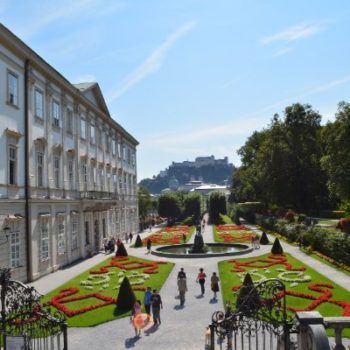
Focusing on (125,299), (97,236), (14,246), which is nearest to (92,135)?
(97,236)

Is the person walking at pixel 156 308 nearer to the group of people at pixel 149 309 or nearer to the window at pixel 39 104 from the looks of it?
the group of people at pixel 149 309

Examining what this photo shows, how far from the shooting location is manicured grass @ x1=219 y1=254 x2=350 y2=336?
19.7m

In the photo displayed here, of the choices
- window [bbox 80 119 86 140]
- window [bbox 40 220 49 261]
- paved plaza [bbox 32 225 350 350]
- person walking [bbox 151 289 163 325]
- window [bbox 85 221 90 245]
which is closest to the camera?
paved plaza [bbox 32 225 350 350]

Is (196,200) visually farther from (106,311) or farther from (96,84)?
(106,311)

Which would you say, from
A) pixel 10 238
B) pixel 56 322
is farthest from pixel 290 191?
pixel 56 322

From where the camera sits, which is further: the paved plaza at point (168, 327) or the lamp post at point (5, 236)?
the lamp post at point (5, 236)

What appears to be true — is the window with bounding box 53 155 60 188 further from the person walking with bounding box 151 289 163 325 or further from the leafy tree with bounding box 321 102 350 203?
the leafy tree with bounding box 321 102 350 203

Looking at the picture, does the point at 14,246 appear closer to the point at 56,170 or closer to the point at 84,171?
the point at 56,170

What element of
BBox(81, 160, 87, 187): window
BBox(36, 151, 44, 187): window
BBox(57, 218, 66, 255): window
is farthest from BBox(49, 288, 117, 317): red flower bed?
BBox(81, 160, 87, 187): window

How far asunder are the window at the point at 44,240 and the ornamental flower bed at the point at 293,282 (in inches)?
481

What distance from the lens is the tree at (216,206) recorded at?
8656 centimetres

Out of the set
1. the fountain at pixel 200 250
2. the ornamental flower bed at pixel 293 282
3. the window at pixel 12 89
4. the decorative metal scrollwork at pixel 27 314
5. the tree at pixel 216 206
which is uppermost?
the window at pixel 12 89

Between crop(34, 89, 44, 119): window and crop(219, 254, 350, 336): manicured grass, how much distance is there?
16520mm

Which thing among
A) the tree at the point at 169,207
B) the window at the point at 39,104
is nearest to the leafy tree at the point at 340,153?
the window at the point at 39,104
